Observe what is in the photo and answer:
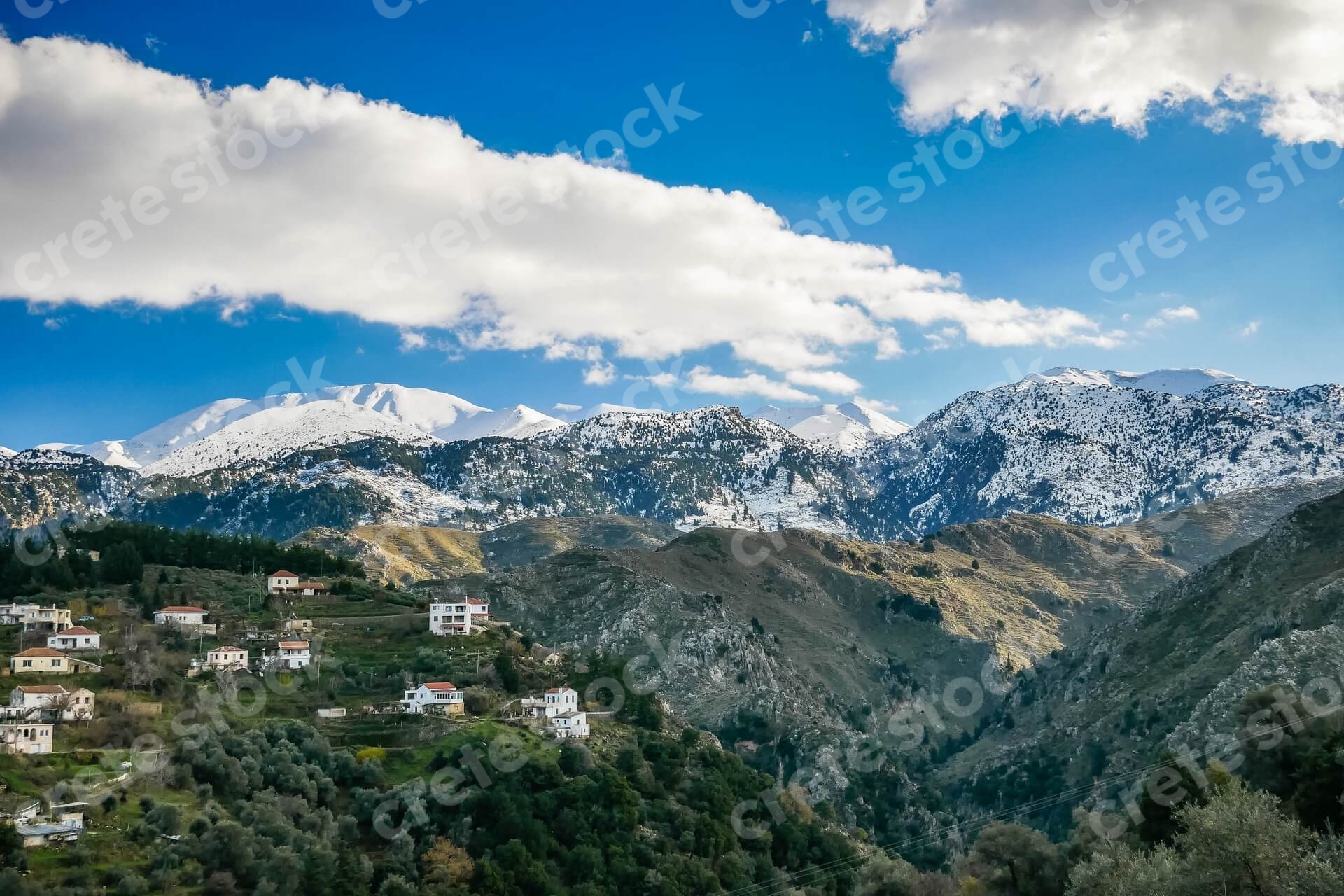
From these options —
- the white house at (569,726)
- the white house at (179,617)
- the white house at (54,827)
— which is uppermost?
the white house at (179,617)

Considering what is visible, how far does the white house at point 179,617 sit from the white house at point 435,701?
90.6 feet

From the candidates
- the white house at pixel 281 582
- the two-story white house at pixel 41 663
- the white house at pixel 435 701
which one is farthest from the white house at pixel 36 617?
the white house at pixel 435 701

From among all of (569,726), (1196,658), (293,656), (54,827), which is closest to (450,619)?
(293,656)

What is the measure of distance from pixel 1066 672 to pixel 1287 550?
38.9m

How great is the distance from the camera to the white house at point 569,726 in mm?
97000

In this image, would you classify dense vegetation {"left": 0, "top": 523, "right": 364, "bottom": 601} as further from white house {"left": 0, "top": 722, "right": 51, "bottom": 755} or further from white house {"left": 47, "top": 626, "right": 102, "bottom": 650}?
white house {"left": 0, "top": 722, "right": 51, "bottom": 755}

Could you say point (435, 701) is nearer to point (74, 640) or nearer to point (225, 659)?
point (225, 659)

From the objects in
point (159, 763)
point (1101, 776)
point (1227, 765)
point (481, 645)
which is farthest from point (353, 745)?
point (1101, 776)

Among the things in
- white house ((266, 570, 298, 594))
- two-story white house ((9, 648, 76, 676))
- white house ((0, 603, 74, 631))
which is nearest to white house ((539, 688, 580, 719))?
two-story white house ((9, 648, 76, 676))

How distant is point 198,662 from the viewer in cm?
9969

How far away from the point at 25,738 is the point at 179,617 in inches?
1340

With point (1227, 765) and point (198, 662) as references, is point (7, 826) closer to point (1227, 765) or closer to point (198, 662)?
point (198, 662)

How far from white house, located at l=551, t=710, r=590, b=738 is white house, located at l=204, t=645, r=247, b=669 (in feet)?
93.7

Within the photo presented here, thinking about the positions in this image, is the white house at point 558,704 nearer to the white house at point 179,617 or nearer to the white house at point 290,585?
the white house at point 179,617
